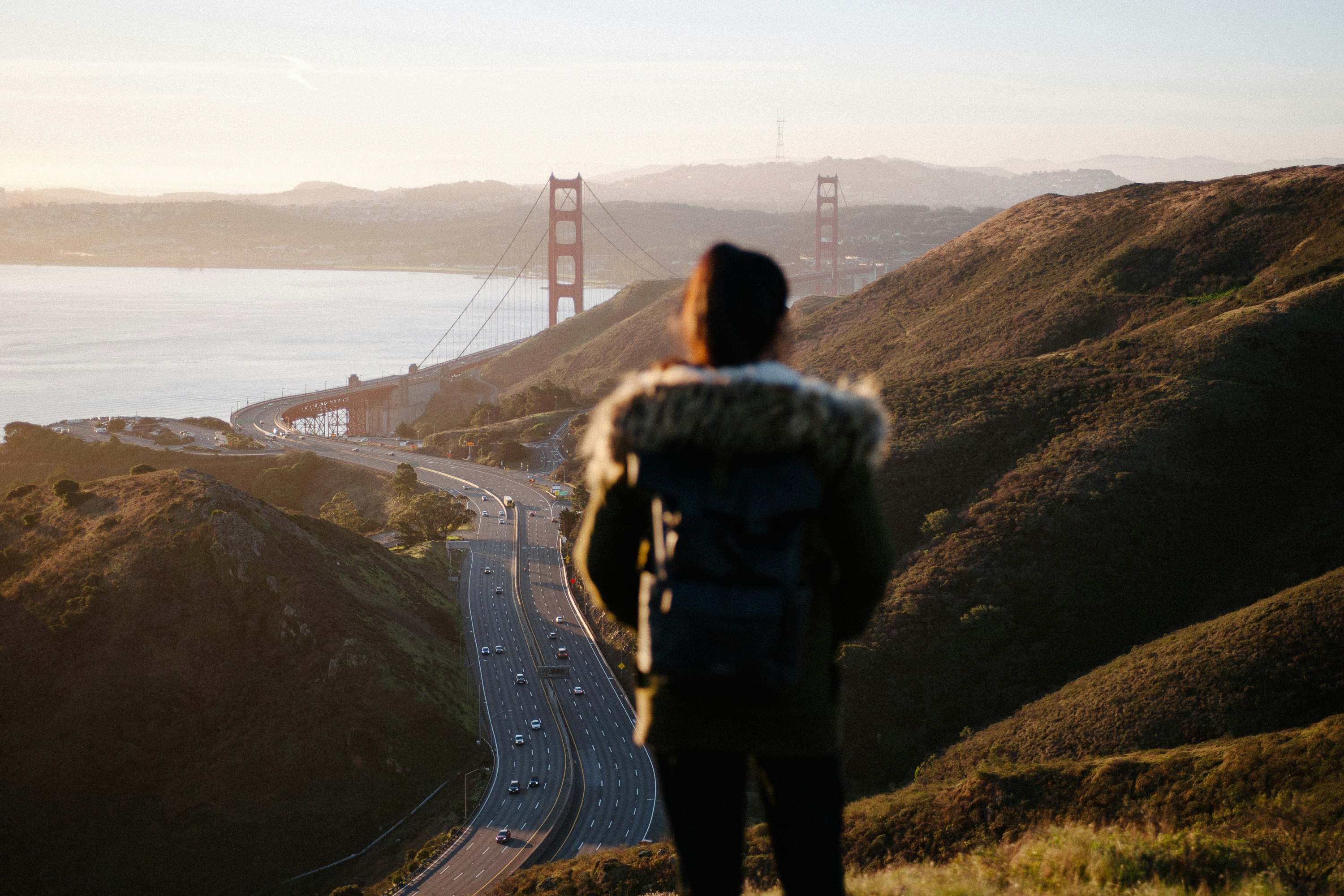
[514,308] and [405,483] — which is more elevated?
[514,308]

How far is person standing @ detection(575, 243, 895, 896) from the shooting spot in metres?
1.67

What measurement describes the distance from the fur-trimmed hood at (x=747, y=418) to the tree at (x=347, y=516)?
3650 centimetres

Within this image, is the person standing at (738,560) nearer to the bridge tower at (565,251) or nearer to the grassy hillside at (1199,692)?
the grassy hillside at (1199,692)

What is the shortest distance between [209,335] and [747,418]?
4497 inches

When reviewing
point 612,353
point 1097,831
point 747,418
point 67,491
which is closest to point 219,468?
point 67,491

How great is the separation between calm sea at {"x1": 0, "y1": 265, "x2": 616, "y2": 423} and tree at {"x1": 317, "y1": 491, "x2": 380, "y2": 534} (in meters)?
29.0

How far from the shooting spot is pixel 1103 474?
21438 millimetres

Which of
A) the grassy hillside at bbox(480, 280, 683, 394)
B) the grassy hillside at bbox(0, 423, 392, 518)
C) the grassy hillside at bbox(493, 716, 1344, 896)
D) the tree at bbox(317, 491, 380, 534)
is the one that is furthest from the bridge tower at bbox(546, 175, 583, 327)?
the grassy hillside at bbox(493, 716, 1344, 896)

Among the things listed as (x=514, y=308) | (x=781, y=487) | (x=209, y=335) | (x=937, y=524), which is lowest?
(x=937, y=524)

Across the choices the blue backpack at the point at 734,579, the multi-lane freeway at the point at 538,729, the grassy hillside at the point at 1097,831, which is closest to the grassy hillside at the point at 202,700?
the multi-lane freeway at the point at 538,729

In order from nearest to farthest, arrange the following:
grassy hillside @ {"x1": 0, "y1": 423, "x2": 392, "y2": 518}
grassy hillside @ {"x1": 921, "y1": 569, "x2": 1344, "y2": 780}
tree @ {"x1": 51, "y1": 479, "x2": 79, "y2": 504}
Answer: grassy hillside @ {"x1": 921, "y1": 569, "x2": 1344, "y2": 780}, tree @ {"x1": 51, "y1": 479, "x2": 79, "y2": 504}, grassy hillside @ {"x1": 0, "y1": 423, "x2": 392, "y2": 518}

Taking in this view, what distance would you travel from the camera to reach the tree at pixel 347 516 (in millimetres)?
37750

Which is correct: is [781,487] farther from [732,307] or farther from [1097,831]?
[1097,831]

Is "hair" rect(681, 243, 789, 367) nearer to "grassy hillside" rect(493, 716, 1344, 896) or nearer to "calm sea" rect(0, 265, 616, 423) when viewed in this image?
"grassy hillside" rect(493, 716, 1344, 896)
